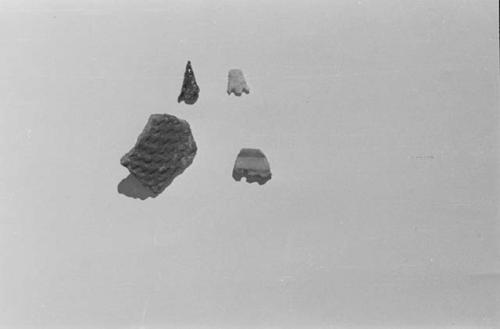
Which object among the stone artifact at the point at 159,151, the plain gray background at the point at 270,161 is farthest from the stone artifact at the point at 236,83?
the stone artifact at the point at 159,151

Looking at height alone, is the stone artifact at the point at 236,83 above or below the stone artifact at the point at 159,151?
above

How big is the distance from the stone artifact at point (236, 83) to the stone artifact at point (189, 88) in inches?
4.6

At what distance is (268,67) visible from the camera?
1764mm

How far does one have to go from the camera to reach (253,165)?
5.67 ft

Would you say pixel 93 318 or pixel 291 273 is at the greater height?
pixel 291 273

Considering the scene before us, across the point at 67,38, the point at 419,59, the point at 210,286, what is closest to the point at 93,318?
the point at 210,286

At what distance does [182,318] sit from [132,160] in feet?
1.84

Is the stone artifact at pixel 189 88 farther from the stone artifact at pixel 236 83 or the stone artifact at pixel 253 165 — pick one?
the stone artifact at pixel 253 165

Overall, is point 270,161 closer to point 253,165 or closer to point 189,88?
point 253,165

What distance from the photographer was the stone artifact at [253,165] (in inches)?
68.0

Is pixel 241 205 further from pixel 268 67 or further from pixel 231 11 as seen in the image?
pixel 231 11

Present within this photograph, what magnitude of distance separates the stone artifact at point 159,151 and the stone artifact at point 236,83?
197mm

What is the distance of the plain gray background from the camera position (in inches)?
68.8

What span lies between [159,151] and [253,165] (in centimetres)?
32
